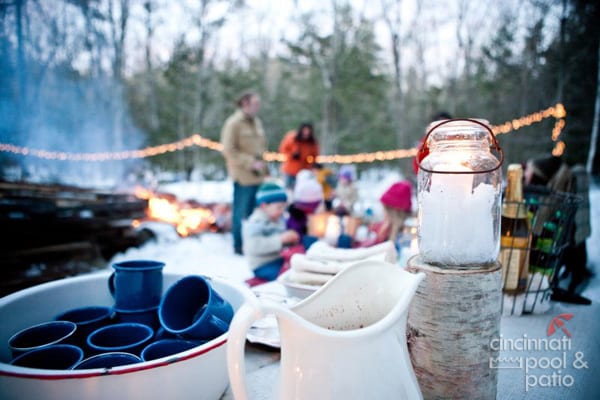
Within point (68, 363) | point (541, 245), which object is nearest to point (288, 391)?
point (68, 363)

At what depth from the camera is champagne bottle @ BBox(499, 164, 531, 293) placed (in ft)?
4.25

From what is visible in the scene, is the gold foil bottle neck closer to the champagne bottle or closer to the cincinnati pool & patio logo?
the champagne bottle

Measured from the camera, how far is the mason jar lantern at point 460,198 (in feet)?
2.38

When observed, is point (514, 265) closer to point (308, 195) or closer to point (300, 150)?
point (308, 195)

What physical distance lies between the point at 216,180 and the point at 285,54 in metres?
6.54

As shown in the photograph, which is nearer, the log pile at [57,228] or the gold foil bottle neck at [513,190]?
the gold foil bottle neck at [513,190]

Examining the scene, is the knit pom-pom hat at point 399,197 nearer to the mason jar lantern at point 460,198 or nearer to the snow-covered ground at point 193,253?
the snow-covered ground at point 193,253

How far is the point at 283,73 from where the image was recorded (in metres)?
14.0

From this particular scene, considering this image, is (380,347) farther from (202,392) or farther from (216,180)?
(216,180)

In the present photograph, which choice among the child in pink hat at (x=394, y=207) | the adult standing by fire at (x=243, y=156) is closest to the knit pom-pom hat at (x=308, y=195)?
the adult standing by fire at (x=243, y=156)

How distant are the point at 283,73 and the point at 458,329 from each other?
1441 centimetres

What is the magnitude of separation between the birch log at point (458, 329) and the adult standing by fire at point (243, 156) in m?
3.42

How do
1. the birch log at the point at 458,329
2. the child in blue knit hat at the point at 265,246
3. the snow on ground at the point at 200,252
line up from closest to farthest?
1. the birch log at the point at 458,329
2. the child in blue knit hat at the point at 265,246
3. the snow on ground at the point at 200,252

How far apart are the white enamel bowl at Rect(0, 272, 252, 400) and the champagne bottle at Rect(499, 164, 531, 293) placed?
1.03 meters
